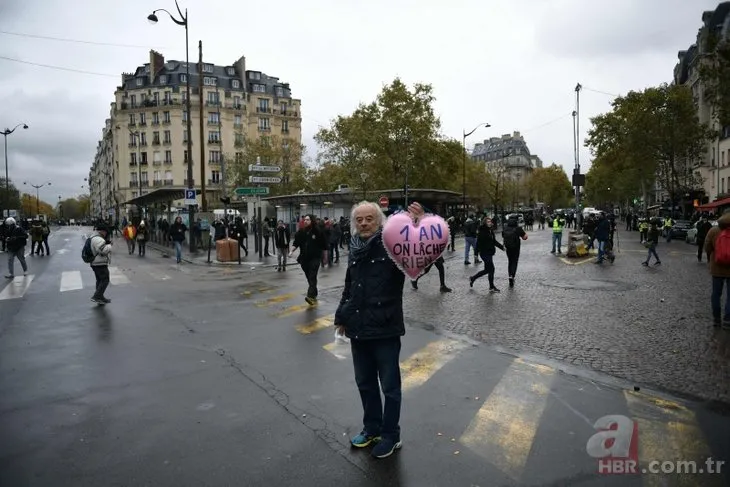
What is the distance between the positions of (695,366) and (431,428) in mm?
3587

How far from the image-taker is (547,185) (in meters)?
108

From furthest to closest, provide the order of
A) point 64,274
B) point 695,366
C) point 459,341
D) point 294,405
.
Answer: point 64,274
point 459,341
point 695,366
point 294,405

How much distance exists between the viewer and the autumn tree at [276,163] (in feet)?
185

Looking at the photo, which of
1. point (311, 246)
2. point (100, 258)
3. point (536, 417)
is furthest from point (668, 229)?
point (536, 417)

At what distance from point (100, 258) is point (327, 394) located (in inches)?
294

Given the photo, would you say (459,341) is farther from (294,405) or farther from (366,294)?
(366,294)

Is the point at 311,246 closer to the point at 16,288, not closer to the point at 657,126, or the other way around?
the point at 16,288

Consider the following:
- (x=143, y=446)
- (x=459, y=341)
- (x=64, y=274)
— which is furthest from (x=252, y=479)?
(x=64, y=274)

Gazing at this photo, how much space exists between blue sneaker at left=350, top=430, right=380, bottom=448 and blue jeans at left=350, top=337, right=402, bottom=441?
3 cm

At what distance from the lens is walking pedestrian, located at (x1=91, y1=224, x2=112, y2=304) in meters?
10.5

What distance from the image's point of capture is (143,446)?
402cm

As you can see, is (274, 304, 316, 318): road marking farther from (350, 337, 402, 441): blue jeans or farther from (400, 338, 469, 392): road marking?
(350, 337, 402, 441): blue jeans

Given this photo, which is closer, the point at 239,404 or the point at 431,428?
the point at 431,428

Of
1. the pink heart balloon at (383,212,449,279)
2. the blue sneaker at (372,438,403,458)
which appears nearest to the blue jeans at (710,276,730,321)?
A: the pink heart balloon at (383,212,449,279)
